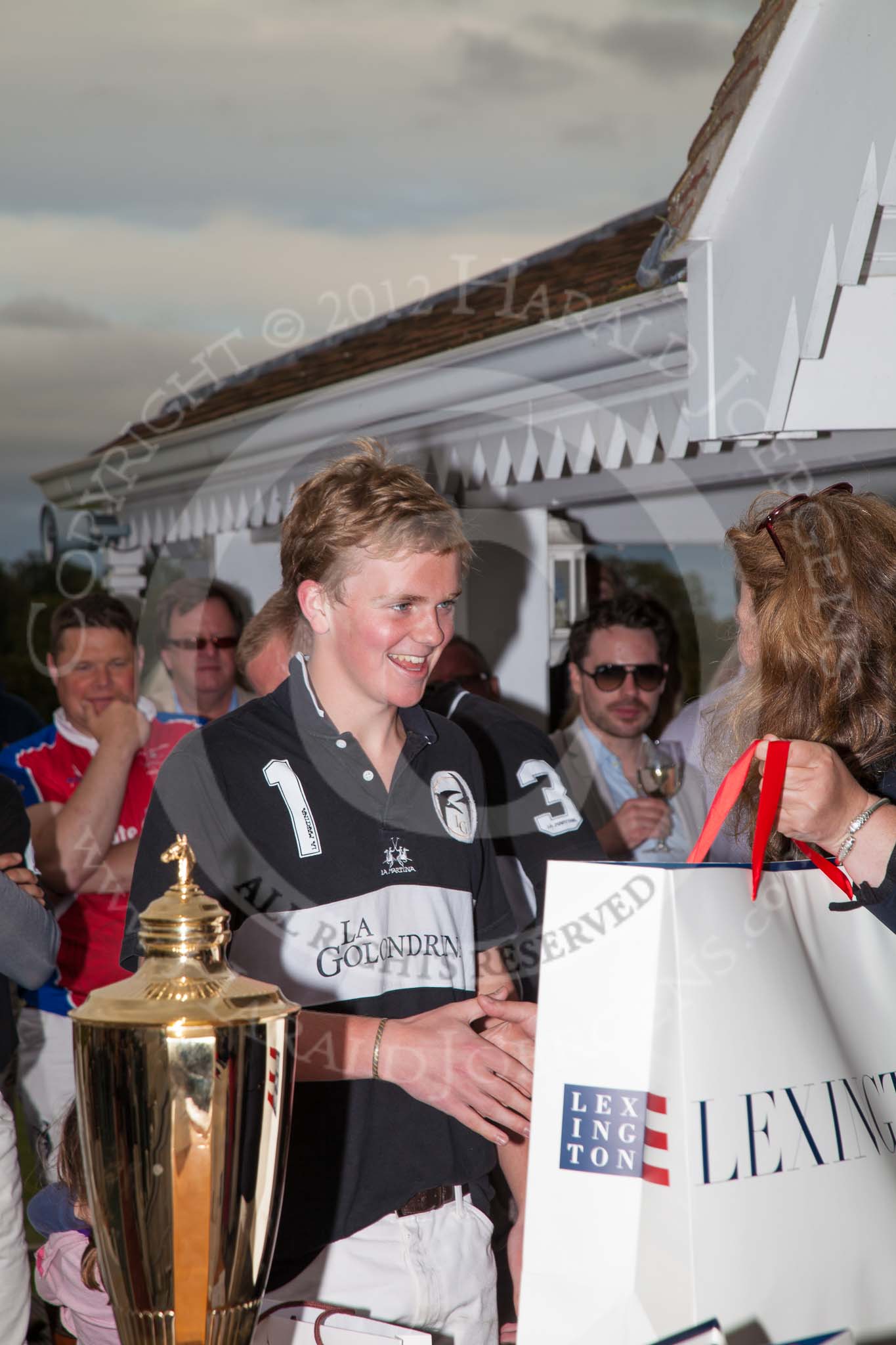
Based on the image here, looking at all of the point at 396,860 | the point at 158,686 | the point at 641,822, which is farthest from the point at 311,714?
the point at 158,686

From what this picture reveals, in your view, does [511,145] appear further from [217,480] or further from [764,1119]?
[764,1119]

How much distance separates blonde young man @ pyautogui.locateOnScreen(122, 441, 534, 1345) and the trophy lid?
0.44m

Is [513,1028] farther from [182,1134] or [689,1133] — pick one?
[182,1134]

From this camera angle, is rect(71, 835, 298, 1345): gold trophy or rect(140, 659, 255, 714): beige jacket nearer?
rect(71, 835, 298, 1345): gold trophy

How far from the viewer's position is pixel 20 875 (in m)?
2.29

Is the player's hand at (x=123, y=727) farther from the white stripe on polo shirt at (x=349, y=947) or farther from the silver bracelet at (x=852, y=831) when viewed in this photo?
the silver bracelet at (x=852, y=831)

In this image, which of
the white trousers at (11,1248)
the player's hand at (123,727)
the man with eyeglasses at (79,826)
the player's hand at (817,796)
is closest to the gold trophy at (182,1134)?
the player's hand at (817,796)

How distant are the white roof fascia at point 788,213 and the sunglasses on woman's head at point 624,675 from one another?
1.18 m

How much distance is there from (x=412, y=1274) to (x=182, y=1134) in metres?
Result: 0.74

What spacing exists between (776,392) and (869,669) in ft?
3.28

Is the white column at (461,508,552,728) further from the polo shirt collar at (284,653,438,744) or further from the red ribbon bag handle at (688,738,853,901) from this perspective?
the red ribbon bag handle at (688,738,853,901)

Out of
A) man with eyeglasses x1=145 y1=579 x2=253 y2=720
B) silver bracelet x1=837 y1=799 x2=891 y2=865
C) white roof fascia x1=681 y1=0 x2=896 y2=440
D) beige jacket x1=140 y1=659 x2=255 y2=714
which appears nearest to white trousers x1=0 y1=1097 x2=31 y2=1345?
silver bracelet x1=837 y1=799 x2=891 y2=865

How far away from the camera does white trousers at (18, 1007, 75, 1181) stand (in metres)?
3.39

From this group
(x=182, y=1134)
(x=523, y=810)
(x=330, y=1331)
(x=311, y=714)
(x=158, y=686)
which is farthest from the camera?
(x=158, y=686)
